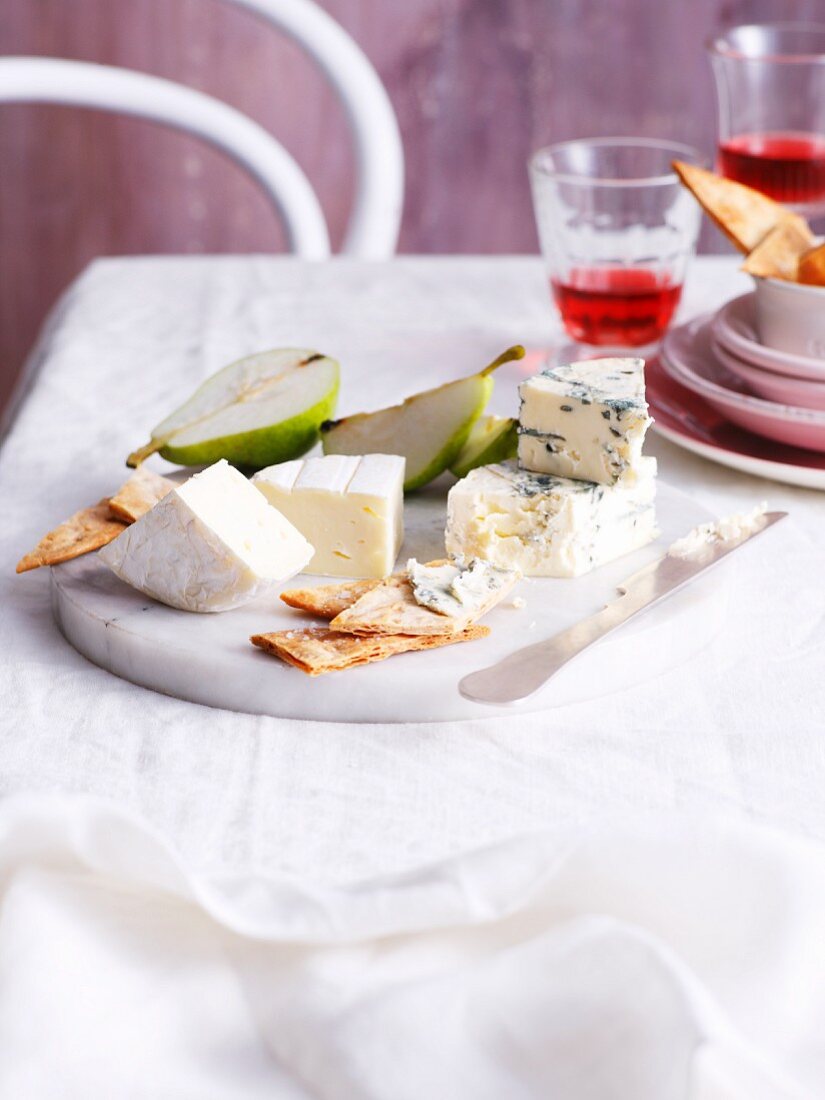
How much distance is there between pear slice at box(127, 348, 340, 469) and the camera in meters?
0.89

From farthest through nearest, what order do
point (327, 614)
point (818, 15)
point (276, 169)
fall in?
point (818, 15) < point (276, 169) < point (327, 614)

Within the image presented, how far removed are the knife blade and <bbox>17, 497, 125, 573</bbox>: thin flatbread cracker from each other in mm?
244

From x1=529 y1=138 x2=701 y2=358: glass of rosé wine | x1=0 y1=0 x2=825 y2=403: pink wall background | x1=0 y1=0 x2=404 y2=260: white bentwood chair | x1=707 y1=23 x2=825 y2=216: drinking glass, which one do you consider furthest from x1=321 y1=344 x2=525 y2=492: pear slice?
x1=0 y1=0 x2=825 y2=403: pink wall background

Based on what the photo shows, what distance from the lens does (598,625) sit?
0.68 m

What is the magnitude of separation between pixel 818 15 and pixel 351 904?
7.20 ft

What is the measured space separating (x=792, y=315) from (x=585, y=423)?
0.25 meters

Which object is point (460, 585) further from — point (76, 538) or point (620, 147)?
point (620, 147)

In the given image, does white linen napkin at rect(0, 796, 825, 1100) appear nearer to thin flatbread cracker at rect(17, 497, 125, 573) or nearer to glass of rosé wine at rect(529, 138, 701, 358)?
thin flatbread cracker at rect(17, 497, 125, 573)

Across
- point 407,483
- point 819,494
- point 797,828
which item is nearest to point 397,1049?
point 797,828

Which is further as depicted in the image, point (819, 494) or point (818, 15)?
point (818, 15)

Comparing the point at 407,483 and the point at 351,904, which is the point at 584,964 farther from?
the point at 407,483

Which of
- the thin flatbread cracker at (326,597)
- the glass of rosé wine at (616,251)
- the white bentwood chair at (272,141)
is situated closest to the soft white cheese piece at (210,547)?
the thin flatbread cracker at (326,597)

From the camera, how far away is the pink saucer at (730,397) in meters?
0.91

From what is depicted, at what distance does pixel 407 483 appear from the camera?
0.87 m
